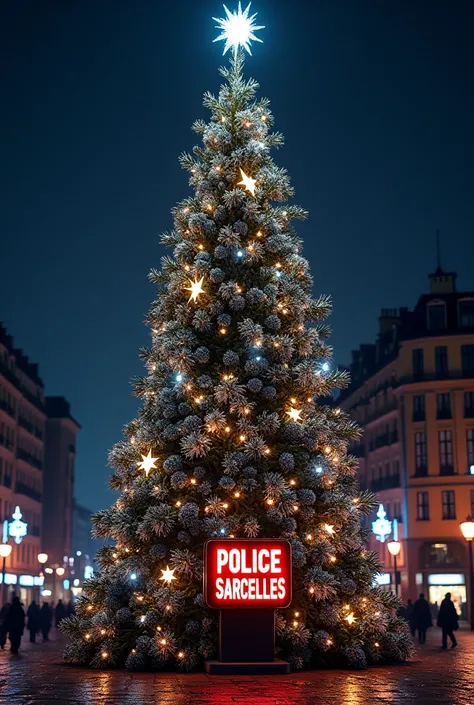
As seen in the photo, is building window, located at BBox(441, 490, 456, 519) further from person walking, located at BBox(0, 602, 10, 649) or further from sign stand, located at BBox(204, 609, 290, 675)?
sign stand, located at BBox(204, 609, 290, 675)

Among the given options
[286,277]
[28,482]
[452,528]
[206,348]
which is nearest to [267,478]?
[206,348]

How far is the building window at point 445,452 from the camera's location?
73312 mm

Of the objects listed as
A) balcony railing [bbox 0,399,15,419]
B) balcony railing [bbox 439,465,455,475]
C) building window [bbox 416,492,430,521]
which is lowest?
building window [bbox 416,492,430,521]

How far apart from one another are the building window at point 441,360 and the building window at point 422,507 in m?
8.01

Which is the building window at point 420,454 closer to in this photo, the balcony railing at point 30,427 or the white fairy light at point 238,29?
the balcony railing at point 30,427

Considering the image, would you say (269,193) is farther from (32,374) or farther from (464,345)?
(32,374)

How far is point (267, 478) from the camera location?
1983 cm

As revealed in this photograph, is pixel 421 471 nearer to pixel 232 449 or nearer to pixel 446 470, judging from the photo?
pixel 446 470

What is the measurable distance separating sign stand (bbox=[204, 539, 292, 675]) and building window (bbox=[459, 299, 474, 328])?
2260 inches

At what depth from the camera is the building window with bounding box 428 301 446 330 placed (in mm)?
75125

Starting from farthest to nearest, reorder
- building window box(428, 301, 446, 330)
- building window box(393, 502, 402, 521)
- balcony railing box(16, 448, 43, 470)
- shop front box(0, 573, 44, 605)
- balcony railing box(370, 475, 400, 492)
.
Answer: balcony railing box(16, 448, 43, 470) < shop front box(0, 573, 44, 605) < balcony railing box(370, 475, 400, 492) < building window box(393, 502, 402, 521) < building window box(428, 301, 446, 330)

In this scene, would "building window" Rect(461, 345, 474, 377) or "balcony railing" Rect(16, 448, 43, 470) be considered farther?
"balcony railing" Rect(16, 448, 43, 470)

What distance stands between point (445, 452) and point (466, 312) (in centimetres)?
939

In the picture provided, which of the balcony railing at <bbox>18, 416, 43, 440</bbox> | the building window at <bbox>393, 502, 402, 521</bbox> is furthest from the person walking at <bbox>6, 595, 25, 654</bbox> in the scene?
the balcony railing at <bbox>18, 416, 43, 440</bbox>
